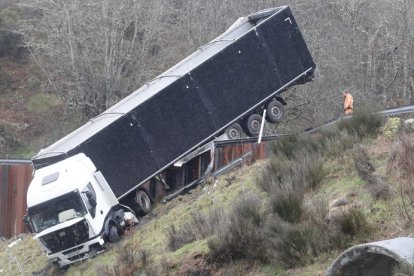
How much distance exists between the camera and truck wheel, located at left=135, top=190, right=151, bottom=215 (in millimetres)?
22156

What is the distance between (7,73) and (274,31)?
32092 millimetres

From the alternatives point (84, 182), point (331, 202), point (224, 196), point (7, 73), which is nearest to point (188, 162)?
point (84, 182)

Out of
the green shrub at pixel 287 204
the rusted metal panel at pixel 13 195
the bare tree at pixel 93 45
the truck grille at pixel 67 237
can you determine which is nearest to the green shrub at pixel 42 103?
the bare tree at pixel 93 45

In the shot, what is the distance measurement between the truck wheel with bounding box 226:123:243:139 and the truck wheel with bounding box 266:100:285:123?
1.04 m

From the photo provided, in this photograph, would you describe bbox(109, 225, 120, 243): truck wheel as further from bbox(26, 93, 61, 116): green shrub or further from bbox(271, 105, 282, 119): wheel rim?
bbox(26, 93, 61, 116): green shrub

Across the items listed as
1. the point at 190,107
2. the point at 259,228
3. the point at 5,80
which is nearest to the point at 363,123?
the point at 259,228

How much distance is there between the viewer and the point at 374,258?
25.0 ft

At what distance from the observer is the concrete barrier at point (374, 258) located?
6.80m

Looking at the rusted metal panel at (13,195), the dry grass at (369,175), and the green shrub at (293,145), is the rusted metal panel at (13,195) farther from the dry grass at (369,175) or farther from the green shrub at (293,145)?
the dry grass at (369,175)

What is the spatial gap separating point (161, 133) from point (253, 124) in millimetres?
3027

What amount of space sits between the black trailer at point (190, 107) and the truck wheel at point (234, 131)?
36 centimetres

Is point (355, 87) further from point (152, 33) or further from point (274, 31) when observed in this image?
point (152, 33)

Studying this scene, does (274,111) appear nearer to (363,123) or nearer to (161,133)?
(161,133)

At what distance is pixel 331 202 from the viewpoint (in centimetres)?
1084
